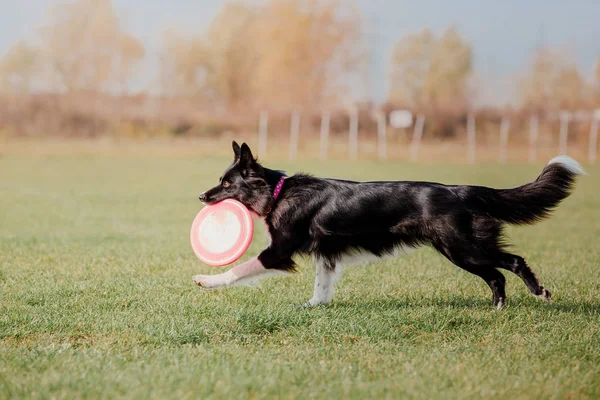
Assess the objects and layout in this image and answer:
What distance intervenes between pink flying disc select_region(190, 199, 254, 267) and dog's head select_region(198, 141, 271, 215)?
0.07 meters

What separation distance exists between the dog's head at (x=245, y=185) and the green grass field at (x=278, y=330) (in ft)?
3.08

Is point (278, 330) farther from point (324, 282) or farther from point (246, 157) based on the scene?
point (246, 157)

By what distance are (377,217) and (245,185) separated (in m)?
1.24

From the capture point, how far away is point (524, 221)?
616 centimetres

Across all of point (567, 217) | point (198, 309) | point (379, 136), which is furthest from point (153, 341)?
point (379, 136)

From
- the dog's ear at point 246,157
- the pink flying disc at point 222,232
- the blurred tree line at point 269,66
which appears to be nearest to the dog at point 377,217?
the dog's ear at point 246,157

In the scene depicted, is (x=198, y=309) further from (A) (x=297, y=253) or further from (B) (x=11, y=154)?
(B) (x=11, y=154)

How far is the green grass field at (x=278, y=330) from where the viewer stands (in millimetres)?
3842

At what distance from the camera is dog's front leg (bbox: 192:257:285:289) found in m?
5.78

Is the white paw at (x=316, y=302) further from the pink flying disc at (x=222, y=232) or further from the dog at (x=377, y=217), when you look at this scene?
the pink flying disc at (x=222, y=232)

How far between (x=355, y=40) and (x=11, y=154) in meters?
29.0

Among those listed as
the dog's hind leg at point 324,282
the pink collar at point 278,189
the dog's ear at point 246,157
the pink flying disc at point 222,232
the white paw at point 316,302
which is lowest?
the white paw at point 316,302

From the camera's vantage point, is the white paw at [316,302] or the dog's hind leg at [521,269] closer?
the dog's hind leg at [521,269]

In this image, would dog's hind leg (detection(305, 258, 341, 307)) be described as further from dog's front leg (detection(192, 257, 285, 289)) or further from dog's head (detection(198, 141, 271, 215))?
dog's head (detection(198, 141, 271, 215))
